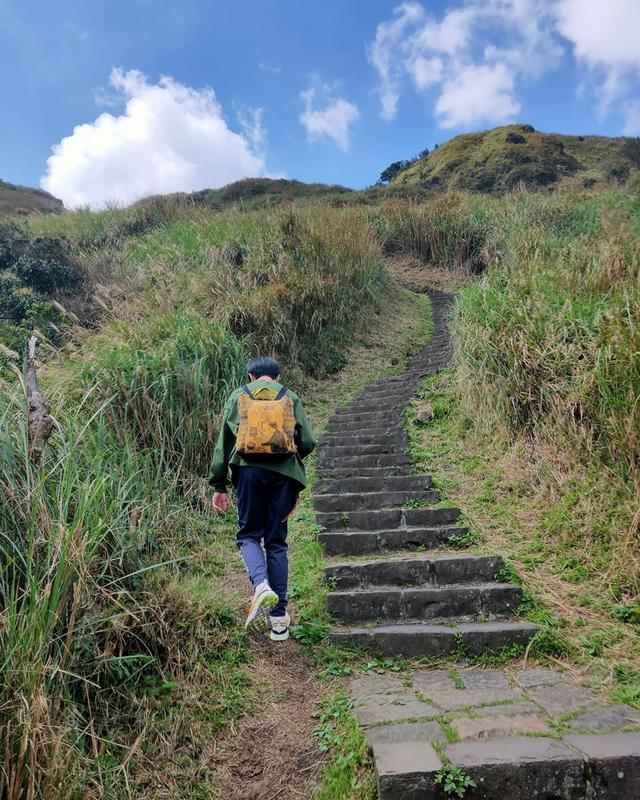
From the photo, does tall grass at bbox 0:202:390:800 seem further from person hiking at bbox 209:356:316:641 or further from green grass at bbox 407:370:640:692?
green grass at bbox 407:370:640:692

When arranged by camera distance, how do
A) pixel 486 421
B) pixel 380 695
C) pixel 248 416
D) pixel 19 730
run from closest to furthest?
pixel 19 730
pixel 380 695
pixel 248 416
pixel 486 421

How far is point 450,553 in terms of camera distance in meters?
4.24

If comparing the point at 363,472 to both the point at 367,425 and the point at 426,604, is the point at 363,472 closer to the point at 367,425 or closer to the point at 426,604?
the point at 367,425

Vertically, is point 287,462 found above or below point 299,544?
above

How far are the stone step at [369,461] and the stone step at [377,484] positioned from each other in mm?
392

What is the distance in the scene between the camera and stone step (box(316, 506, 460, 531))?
478 centimetres

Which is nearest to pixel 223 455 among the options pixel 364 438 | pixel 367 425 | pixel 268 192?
pixel 364 438

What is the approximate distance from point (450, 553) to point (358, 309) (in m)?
7.12

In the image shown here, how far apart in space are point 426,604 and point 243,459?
1569 mm

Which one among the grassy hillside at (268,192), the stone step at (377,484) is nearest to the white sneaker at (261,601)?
the stone step at (377,484)

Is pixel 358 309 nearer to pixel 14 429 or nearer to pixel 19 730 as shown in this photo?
pixel 14 429

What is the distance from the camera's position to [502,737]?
2.43 metres

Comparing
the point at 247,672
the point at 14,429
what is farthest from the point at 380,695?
the point at 14,429

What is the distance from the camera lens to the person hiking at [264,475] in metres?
3.25
